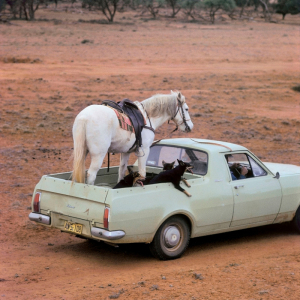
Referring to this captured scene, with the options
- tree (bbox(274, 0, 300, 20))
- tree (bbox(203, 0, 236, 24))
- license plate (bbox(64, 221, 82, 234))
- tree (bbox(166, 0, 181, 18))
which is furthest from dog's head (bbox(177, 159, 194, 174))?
tree (bbox(274, 0, 300, 20))

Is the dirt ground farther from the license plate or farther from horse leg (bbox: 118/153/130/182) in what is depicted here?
horse leg (bbox: 118/153/130/182)

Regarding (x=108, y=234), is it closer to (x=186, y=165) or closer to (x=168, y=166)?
(x=186, y=165)

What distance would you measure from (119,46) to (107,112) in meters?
28.3

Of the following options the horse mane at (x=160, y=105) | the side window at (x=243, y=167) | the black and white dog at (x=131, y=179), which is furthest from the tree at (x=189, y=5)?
the black and white dog at (x=131, y=179)

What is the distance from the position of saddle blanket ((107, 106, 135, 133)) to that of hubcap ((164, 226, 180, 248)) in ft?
4.81

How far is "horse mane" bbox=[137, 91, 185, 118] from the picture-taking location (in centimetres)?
757

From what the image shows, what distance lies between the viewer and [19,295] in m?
5.41

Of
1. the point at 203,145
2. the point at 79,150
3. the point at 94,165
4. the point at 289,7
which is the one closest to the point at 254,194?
the point at 203,145

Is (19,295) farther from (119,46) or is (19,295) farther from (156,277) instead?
(119,46)

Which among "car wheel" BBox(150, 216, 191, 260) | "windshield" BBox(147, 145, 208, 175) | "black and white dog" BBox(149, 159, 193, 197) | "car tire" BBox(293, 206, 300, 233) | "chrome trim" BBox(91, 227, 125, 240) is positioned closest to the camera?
"chrome trim" BBox(91, 227, 125, 240)

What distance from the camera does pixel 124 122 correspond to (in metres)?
7.05

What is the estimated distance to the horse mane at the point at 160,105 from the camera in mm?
7570

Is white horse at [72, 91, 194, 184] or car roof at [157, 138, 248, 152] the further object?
car roof at [157, 138, 248, 152]

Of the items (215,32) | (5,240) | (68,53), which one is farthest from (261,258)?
(215,32)
